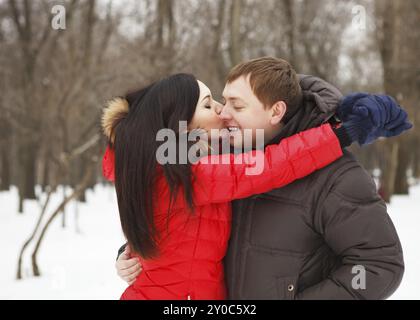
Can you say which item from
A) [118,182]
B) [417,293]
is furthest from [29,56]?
[118,182]

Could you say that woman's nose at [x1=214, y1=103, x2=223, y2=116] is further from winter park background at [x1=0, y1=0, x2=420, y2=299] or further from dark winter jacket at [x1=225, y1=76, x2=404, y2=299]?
winter park background at [x1=0, y1=0, x2=420, y2=299]

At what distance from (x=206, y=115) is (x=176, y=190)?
16.1 inches

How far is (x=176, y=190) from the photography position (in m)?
2.19

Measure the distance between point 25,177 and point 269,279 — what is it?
20.8 meters

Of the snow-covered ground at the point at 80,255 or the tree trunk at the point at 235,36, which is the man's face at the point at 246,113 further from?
the tree trunk at the point at 235,36

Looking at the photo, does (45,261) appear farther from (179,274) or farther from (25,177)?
(25,177)

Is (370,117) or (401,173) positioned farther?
(401,173)

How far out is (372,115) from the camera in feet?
6.43

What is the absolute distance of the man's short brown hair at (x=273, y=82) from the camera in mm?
2182

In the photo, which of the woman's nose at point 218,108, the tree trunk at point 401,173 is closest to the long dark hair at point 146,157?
the woman's nose at point 218,108

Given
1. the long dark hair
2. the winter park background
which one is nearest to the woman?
the long dark hair

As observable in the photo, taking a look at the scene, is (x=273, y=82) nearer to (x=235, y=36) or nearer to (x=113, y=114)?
(x=113, y=114)

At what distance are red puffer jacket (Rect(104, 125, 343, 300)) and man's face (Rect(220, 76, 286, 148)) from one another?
0.14 meters

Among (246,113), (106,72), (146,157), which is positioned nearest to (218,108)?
(246,113)
